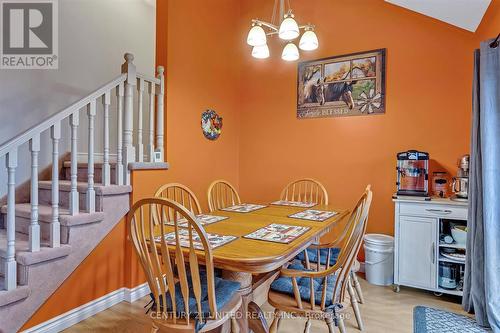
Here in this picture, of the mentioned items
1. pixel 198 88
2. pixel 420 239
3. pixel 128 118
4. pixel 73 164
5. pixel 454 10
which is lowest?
pixel 420 239

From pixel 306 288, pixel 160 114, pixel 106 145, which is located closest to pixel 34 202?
pixel 106 145

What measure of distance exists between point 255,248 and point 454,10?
2520 millimetres

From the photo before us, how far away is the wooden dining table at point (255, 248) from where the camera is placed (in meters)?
1.31

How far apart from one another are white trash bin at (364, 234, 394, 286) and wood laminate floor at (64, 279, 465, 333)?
0.40 ft

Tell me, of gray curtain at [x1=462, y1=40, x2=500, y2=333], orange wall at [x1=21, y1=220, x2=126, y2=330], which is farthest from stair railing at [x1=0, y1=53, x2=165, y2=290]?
gray curtain at [x1=462, y1=40, x2=500, y2=333]

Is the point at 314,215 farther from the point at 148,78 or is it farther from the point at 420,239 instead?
the point at 148,78

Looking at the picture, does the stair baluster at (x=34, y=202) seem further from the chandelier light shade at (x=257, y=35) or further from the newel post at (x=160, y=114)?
the chandelier light shade at (x=257, y=35)

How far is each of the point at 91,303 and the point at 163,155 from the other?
1282 millimetres

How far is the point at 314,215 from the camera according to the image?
2.22 m

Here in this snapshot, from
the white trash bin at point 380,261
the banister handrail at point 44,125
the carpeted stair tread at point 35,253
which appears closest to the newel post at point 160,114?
the banister handrail at point 44,125

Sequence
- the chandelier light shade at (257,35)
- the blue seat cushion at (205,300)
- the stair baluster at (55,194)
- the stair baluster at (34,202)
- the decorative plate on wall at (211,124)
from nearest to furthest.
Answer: the blue seat cushion at (205,300)
the stair baluster at (34,202)
the stair baluster at (55,194)
the chandelier light shade at (257,35)
the decorative plate on wall at (211,124)

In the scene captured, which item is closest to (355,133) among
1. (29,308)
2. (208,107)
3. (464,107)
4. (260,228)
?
(464,107)

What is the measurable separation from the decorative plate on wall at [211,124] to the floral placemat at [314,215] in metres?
1.48

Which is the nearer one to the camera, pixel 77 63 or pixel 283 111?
pixel 77 63
